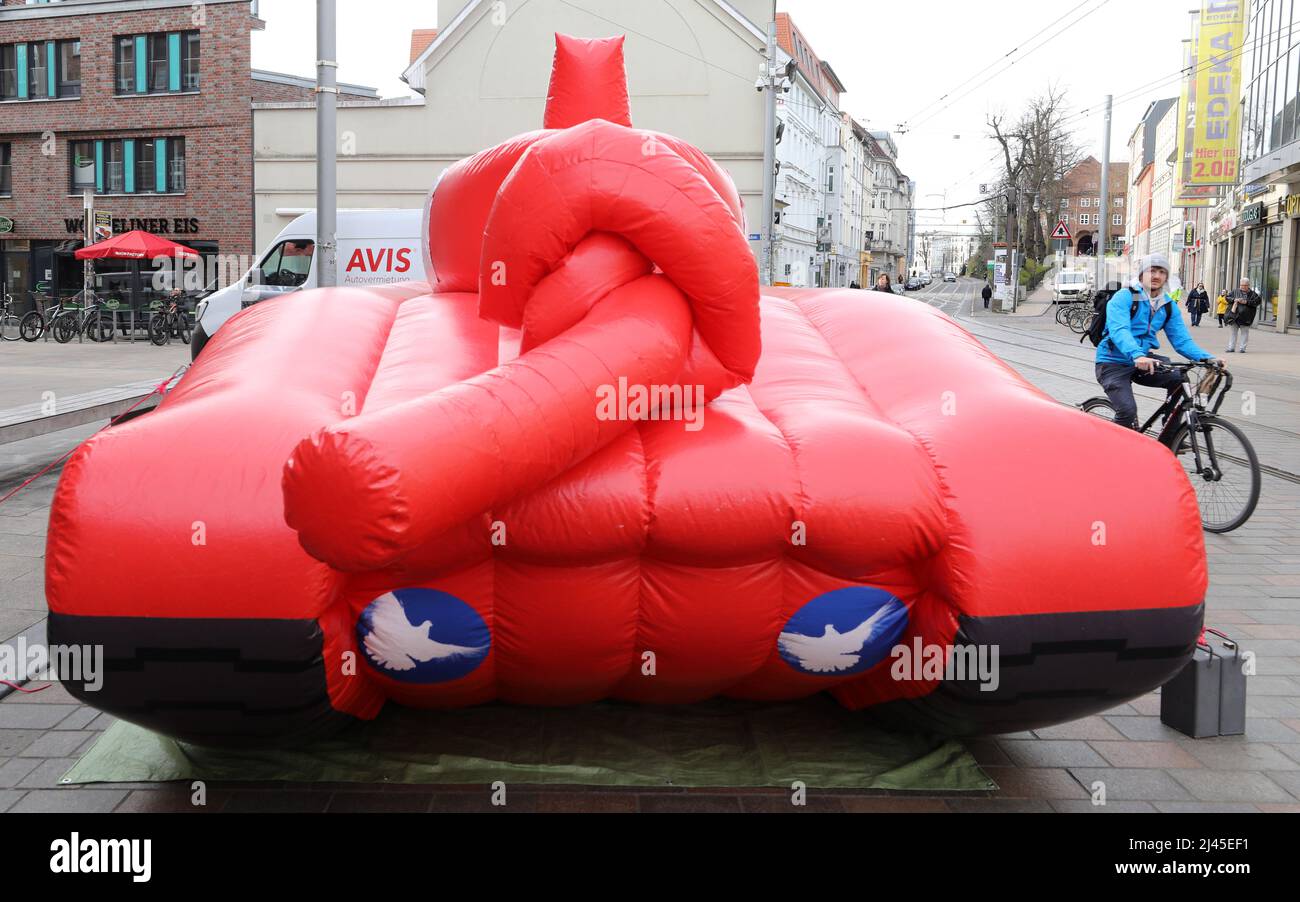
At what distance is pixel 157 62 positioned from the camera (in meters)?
32.9

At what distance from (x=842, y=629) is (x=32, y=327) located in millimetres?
26075

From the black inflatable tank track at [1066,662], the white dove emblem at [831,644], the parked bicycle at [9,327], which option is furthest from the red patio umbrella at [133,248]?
the black inflatable tank track at [1066,662]

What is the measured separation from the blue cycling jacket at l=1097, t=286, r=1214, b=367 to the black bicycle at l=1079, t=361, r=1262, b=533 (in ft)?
0.60

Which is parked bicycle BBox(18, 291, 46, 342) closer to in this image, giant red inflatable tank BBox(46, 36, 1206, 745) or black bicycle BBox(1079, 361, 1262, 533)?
black bicycle BBox(1079, 361, 1262, 533)

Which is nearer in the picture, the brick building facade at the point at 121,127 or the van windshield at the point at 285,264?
the van windshield at the point at 285,264

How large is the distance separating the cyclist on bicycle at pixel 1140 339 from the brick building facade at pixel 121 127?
93.7 ft

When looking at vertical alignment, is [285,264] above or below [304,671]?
above

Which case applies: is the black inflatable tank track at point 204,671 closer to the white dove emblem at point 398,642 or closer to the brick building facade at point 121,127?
the white dove emblem at point 398,642

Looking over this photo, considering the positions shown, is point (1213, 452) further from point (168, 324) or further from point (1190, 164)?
point (1190, 164)

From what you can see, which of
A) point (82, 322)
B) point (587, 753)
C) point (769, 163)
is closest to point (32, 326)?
point (82, 322)

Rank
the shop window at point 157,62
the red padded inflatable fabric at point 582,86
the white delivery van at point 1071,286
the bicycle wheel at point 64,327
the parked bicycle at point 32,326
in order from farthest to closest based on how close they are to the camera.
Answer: the white delivery van at point 1071,286 → the shop window at point 157,62 → the parked bicycle at point 32,326 → the bicycle wheel at point 64,327 → the red padded inflatable fabric at point 582,86

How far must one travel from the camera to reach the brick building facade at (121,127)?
31.8 m

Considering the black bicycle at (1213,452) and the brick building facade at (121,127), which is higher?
the brick building facade at (121,127)

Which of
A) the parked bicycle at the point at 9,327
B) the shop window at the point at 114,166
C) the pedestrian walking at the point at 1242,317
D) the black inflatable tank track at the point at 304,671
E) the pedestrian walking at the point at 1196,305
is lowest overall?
the black inflatable tank track at the point at 304,671
